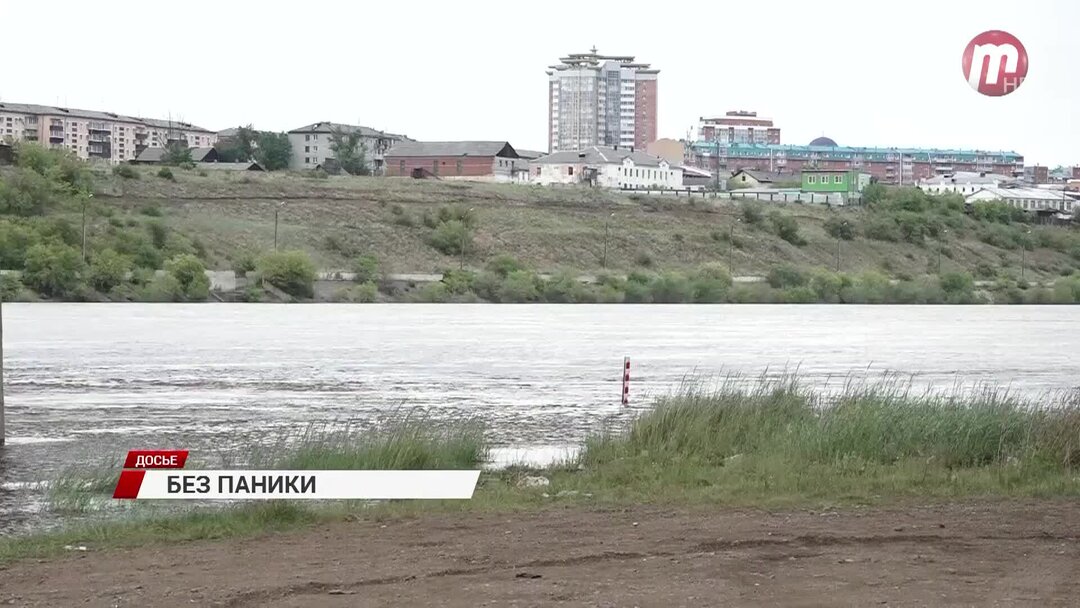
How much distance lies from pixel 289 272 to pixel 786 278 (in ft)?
126

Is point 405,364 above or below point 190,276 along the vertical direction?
below

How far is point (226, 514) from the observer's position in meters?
15.2

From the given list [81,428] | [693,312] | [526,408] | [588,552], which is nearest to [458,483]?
[588,552]

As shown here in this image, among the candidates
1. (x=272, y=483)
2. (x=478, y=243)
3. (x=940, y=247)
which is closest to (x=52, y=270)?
(x=478, y=243)

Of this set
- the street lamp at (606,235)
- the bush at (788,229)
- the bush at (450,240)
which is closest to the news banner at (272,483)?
the bush at (450,240)

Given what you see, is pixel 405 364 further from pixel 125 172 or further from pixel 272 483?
pixel 125 172

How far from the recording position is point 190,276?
99.8 metres

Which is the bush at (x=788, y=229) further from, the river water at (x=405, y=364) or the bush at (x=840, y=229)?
the river water at (x=405, y=364)

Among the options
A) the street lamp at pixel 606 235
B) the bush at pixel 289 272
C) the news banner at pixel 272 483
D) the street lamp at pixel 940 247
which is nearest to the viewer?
the news banner at pixel 272 483

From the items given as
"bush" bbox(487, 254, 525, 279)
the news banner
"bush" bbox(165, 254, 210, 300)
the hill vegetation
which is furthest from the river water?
"bush" bbox(487, 254, 525, 279)

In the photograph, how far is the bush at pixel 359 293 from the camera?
106125mm

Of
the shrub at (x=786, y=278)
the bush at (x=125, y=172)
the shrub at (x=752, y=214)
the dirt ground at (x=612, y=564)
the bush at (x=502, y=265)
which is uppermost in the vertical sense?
the bush at (x=125, y=172)

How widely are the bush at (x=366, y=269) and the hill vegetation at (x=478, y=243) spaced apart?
0.15 meters

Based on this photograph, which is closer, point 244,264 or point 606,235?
point 244,264
